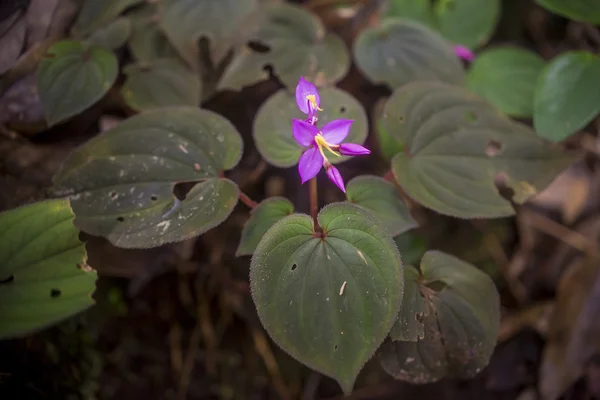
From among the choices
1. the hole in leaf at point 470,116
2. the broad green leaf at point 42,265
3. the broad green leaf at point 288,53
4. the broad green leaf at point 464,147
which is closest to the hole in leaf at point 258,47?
the broad green leaf at point 288,53

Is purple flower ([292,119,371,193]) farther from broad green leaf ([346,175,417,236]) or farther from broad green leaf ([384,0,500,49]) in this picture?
broad green leaf ([384,0,500,49])

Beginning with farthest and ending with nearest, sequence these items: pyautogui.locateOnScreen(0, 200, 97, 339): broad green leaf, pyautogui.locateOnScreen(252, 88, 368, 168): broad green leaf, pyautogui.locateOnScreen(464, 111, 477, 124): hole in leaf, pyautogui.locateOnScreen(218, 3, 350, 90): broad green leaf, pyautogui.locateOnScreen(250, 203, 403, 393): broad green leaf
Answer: pyautogui.locateOnScreen(218, 3, 350, 90): broad green leaf, pyautogui.locateOnScreen(464, 111, 477, 124): hole in leaf, pyautogui.locateOnScreen(252, 88, 368, 168): broad green leaf, pyautogui.locateOnScreen(0, 200, 97, 339): broad green leaf, pyautogui.locateOnScreen(250, 203, 403, 393): broad green leaf

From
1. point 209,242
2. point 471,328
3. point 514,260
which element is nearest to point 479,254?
point 514,260

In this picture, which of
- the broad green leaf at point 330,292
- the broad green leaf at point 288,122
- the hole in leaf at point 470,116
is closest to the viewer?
the broad green leaf at point 330,292

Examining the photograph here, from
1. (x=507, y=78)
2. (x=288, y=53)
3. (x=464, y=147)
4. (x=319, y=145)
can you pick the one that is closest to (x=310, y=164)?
(x=319, y=145)

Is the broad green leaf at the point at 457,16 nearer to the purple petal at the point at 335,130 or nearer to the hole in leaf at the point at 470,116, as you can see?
the hole in leaf at the point at 470,116

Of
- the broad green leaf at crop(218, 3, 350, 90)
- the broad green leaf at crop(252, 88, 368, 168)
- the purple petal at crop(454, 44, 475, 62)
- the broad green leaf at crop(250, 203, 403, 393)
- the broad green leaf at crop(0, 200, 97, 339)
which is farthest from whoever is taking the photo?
the purple petal at crop(454, 44, 475, 62)

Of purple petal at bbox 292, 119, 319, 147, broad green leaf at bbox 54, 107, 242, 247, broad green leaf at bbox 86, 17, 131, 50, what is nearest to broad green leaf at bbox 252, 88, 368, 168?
broad green leaf at bbox 54, 107, 242, 247
